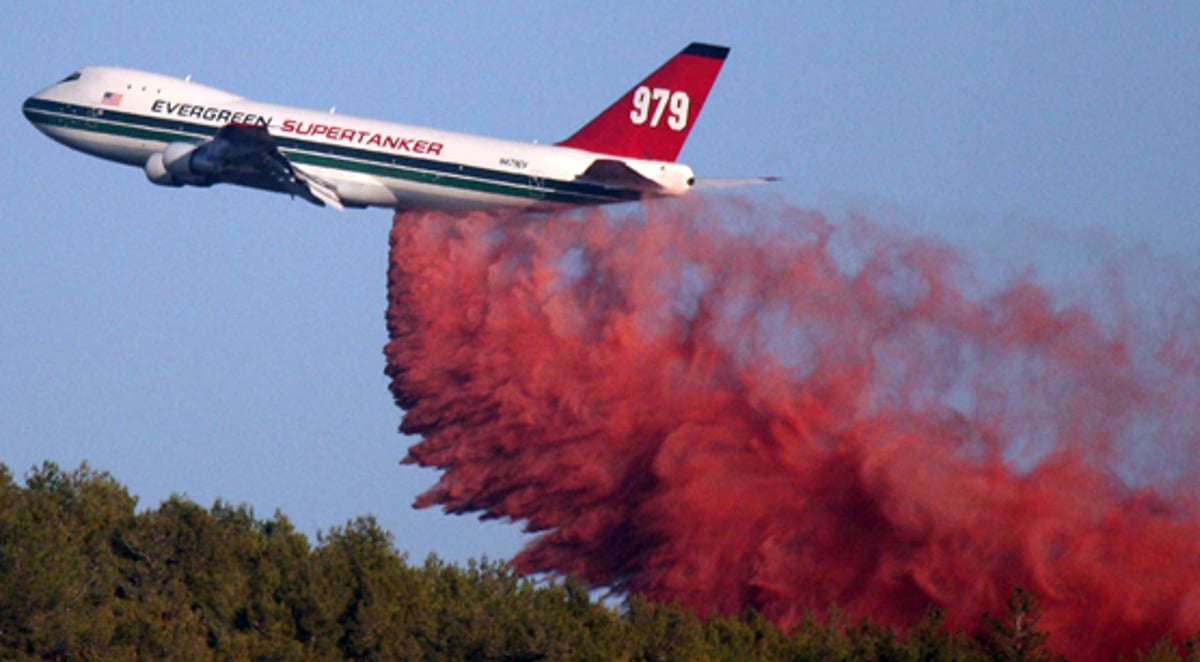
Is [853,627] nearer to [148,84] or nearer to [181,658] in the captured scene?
[181,658]

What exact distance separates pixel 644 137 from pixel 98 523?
23.2 m

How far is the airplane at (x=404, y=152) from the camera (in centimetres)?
5934

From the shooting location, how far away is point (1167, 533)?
55875mm

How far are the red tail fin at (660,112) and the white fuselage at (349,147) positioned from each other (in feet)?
3.44

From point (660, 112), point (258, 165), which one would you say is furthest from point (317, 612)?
point (660, 112)

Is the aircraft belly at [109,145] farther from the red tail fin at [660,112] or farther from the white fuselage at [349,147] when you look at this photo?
the red tail fin at [660,112]

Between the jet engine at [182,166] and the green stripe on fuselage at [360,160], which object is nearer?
the green stripe on fuselage at [360,160]

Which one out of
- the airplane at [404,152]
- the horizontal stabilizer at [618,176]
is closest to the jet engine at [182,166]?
the airplane at [404,152]

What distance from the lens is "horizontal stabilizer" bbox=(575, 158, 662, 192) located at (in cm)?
5828

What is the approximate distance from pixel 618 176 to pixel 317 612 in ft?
49.6

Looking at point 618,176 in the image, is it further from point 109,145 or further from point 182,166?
point 109,145

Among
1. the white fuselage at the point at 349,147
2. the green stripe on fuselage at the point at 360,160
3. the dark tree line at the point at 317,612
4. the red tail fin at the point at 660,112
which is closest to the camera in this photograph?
the dark tree line at the point at 317,612

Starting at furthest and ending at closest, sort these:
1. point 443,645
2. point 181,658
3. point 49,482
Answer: point 49,482
point 443,645
point 181,658

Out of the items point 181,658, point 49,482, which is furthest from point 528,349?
point 49,482
